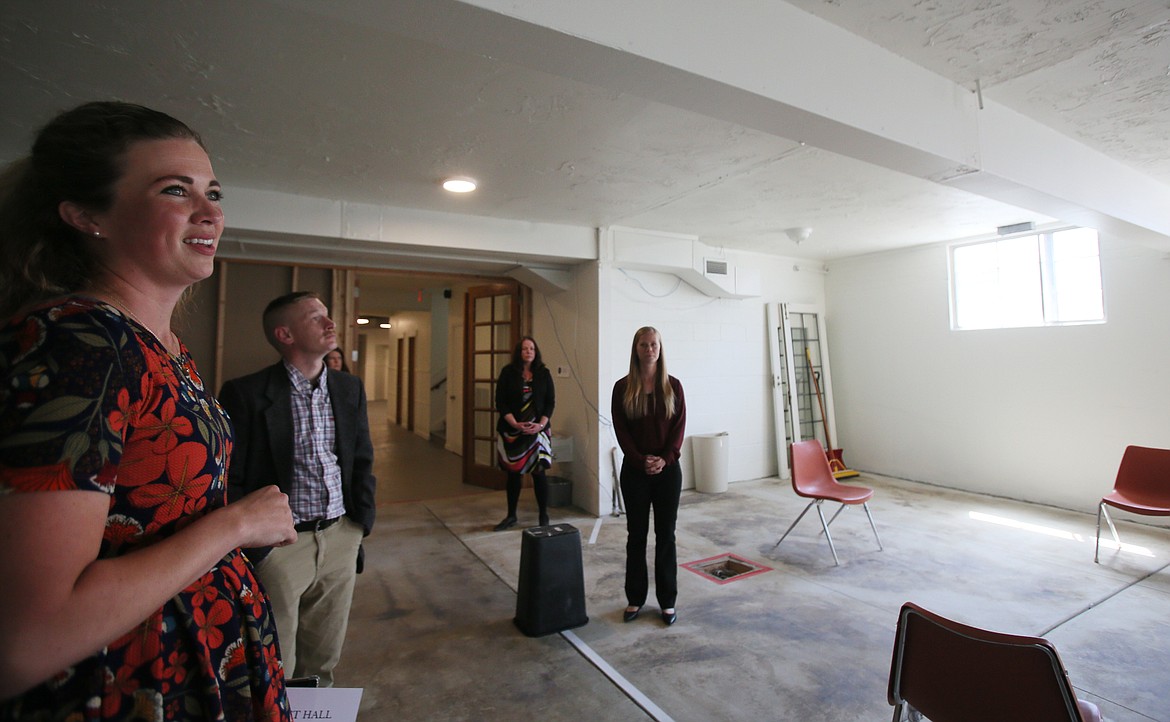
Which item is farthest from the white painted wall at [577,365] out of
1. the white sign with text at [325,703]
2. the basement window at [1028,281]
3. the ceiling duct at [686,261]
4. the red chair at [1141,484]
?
the white sign with text at [325,703]

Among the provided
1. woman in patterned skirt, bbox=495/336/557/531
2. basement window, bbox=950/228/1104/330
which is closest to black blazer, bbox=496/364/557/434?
woman in patterned skirt, bbox=495/336/557/531

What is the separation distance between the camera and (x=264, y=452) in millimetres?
1802

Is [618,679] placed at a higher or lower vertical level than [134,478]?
lower

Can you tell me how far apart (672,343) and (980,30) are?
3.96 meters

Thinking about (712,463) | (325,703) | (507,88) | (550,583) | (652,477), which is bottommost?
(550,583)

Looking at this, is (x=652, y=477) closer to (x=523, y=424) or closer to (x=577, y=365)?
(x=523, y=424)

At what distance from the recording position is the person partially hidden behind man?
5.83 feet

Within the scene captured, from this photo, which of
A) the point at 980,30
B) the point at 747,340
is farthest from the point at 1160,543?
the point at 980,30

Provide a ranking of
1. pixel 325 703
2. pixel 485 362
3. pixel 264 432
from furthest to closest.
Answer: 1. pixel 485 362
2. pixel 264 432
3. pixel 325 703

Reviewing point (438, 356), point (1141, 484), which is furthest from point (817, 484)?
point (438, 356)

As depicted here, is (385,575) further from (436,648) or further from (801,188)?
(801,188)

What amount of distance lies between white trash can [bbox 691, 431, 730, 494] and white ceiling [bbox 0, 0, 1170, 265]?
8.77 ft

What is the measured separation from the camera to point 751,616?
3016mm

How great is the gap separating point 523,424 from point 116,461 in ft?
13.0
